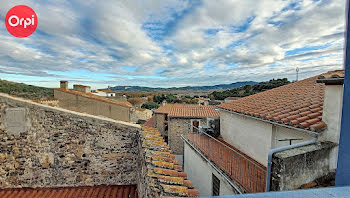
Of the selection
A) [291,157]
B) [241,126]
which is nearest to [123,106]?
[241,126]

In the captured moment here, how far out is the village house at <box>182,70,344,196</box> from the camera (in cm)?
281

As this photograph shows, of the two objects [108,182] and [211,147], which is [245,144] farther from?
[108,182]

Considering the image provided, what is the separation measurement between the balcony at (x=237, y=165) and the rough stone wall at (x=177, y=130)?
8246 millimetres

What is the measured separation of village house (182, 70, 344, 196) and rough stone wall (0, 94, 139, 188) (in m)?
3.62

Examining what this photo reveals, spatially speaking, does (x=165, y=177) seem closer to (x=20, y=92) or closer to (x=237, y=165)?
(x=237, y=165)

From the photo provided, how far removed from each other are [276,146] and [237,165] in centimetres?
139

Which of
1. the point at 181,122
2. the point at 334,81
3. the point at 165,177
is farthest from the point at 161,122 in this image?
the point at 334,81

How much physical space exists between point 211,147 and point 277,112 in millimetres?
3261

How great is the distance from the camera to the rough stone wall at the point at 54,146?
14.5 feet

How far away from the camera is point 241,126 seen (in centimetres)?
679

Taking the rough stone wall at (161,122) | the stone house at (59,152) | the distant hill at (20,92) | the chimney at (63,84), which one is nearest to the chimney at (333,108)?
the stone house at (59,152)

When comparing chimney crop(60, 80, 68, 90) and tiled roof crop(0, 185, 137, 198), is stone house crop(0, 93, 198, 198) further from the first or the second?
chimney crop(60, 80, 68, 90)

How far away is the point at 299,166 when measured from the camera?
2.75 meters

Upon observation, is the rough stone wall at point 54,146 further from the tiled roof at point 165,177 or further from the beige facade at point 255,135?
the beige facade at point 255,135
